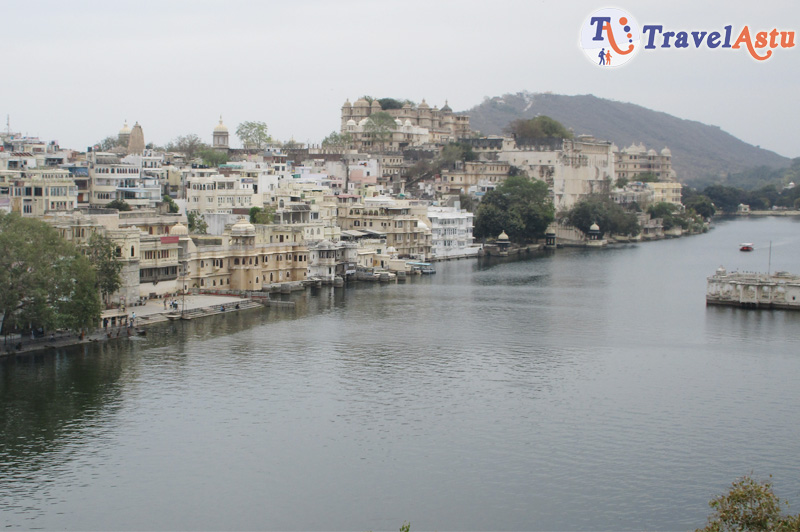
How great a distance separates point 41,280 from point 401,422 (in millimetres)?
8310

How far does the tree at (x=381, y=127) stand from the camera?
6400 cm

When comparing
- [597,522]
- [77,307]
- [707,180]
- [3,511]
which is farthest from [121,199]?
[707,180]

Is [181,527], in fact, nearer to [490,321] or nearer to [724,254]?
[490,321]

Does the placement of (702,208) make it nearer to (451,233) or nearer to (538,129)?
(538,129)

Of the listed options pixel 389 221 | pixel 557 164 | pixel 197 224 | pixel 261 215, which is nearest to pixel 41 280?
pixel 197 224

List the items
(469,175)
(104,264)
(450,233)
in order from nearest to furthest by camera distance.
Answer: (104,264) < (450,233) < (469,175)

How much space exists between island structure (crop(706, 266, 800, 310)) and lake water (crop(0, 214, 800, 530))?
173 centimetres

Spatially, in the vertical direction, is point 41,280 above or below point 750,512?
above

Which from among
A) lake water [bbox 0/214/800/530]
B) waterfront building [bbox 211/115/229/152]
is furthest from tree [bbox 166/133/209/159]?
lake water [bbox 0/214/800/530]

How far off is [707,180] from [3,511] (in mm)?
133980

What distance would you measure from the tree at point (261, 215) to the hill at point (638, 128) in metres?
113

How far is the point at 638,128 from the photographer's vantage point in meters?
170

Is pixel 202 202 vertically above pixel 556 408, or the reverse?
pixel 202 202

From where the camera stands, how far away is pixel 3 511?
42.0ft
